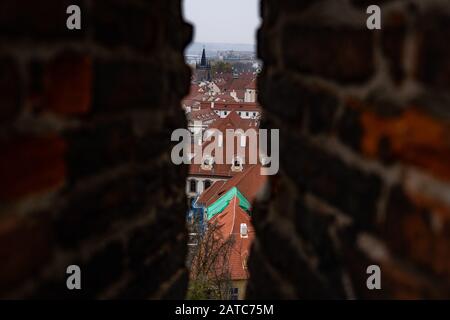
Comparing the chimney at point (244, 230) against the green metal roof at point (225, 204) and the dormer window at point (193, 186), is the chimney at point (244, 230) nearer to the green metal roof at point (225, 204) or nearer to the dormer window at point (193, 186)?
the green metal roof at point (225, 204)

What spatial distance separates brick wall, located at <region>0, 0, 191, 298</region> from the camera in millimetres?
1177

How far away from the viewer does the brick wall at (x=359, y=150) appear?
41.6 inches

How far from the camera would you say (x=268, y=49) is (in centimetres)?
209

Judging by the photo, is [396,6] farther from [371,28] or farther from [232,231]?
[232,231]

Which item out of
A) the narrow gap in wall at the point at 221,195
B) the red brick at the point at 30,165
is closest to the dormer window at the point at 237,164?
the narrow gap in wall at the point at 221,195

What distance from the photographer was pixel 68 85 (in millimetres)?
1361

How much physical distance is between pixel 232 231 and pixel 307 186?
17152mm

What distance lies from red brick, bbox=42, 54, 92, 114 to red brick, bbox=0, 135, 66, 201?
0.08m

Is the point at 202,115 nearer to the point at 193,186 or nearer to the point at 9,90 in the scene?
the point at 193,186

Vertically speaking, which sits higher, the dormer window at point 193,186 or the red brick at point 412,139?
the red brick at point 412,139

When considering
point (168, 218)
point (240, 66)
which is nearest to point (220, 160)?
point (168, 218)

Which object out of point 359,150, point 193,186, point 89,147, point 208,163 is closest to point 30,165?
point 89,147

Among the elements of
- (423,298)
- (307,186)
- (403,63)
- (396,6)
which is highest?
(396,6)

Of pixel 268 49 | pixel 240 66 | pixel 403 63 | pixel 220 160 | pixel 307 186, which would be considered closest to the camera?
pixel 403 63
